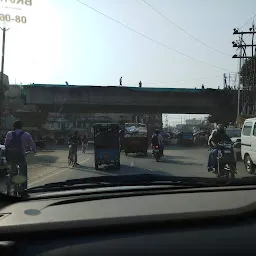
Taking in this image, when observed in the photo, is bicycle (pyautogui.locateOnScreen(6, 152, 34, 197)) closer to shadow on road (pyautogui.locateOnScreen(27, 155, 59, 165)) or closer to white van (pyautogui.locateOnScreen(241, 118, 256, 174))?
white van (pyautogui.locateOnScreen(241, 118, 256, 174))

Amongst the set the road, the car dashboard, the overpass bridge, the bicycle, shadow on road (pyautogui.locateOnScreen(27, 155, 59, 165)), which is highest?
the overpass bridge

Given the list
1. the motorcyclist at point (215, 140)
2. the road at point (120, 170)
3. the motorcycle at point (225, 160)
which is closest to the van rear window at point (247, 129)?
the road at point (120, 170)

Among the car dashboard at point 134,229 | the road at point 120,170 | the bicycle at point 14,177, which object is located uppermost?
the car dashboard at point 134,229

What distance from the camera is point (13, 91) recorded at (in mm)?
66188

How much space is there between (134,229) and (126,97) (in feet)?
168

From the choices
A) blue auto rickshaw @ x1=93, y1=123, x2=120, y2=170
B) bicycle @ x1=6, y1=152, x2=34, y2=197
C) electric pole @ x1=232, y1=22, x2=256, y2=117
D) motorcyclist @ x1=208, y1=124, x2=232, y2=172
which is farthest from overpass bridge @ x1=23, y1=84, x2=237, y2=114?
bicycle @ x1=6, y1=152, x2=34, y2=197

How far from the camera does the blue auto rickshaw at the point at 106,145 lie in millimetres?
17172

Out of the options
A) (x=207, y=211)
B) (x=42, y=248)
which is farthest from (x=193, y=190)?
(x=42, y=248)

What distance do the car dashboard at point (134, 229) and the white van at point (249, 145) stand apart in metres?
12.1

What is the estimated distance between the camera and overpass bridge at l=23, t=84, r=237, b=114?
170 feet

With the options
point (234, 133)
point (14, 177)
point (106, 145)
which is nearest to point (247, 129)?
point (106, 145)

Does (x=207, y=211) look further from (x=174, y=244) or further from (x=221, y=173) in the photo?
(x=221, y=173)

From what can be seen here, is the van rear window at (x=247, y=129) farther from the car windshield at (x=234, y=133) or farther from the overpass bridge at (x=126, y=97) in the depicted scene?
the overpass bridge at (x=126, y=97)

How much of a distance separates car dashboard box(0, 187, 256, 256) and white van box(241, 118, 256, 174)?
1208 centimetres
